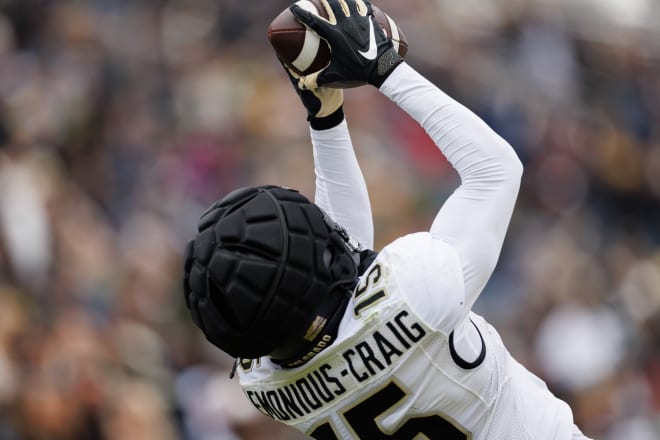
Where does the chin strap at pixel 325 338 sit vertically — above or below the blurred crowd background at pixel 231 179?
above

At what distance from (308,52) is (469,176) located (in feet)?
1.84

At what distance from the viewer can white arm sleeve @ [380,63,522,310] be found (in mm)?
2914

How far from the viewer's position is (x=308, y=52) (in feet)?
10.2

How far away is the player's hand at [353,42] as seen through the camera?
3.00m

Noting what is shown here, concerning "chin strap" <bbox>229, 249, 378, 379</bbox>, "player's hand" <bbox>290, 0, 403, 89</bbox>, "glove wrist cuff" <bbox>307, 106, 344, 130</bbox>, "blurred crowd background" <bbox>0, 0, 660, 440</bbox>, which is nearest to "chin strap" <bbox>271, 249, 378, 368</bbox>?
"chin strap" <bbox>229, 249, 378, 379</bbox>

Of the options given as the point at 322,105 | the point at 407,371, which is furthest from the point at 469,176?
the point at 322,105

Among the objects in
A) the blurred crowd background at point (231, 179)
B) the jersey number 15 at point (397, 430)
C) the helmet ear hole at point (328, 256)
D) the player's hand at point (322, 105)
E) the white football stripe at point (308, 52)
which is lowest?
the blurred crowd background at point (231, 179)

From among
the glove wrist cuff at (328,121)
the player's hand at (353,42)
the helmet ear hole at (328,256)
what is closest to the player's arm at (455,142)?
the player's hand at (353,42)

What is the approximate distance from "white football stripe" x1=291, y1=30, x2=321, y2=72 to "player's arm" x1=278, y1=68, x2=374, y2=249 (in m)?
0.30

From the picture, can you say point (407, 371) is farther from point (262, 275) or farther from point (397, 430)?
point (262, 275)

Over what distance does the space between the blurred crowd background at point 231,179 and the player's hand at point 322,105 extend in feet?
12.6

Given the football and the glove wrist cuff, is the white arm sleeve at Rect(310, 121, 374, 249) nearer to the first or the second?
the glove wrist cuff

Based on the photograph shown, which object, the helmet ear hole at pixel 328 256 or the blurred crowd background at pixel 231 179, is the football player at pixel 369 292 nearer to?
the helmet ear hole at pixel 328 256

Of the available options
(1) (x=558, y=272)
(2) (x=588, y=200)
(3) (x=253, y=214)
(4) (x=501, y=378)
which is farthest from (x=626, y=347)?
(3) (x=253, y=214)
